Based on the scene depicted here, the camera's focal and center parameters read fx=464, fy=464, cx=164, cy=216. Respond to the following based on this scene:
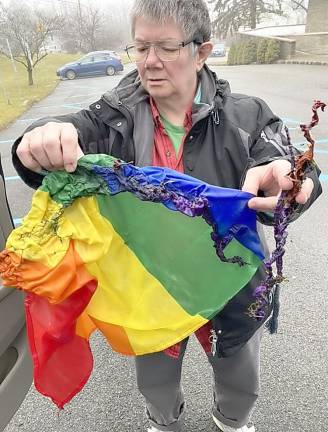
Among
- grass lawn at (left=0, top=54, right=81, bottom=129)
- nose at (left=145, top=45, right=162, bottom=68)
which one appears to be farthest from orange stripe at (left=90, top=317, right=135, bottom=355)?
grass lawn at (left=0, top=54, right=81, bottom=129)

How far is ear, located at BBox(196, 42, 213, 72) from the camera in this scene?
153cm

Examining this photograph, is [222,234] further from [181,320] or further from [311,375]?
[311,375]

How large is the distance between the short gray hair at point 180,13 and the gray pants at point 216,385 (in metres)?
1.08

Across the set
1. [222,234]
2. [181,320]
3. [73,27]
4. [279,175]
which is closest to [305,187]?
[279,175]

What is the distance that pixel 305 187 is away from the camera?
114 cm

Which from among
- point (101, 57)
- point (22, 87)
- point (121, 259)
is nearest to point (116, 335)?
point (121, 259)

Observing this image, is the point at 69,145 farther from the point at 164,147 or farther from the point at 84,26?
the point at 84,26

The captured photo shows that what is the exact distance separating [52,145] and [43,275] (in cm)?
34

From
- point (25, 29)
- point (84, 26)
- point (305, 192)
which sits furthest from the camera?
point (84, 26)

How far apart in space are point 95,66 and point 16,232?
25.8 m

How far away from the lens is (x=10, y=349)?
159 cm

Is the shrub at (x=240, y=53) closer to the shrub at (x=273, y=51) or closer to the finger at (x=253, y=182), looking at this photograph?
the shrub at (x=273, y=51)

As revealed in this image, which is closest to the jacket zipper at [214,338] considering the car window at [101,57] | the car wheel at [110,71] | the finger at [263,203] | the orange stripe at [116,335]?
the orange stripe at [116,335]

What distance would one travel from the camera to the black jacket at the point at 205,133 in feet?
4.84
